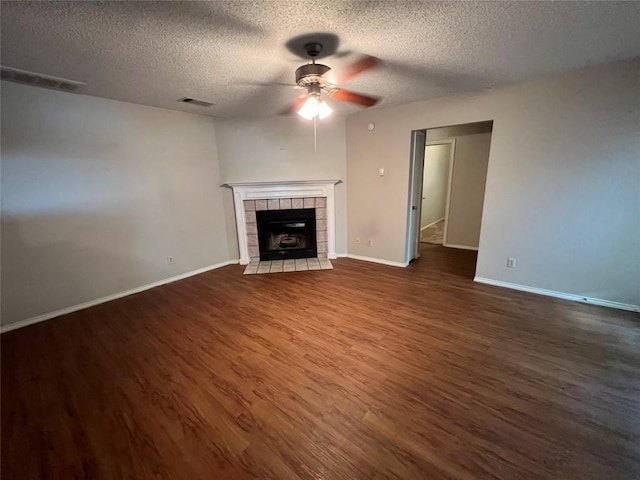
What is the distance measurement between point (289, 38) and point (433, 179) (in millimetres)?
5715

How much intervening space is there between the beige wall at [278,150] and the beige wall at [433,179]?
293 centimetres

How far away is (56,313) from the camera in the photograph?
2.96 meters

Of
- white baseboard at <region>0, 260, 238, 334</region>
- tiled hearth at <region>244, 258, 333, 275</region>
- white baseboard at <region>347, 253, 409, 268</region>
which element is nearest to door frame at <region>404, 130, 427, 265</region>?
white baseboard at <region>347, 253, 409, 268</region>

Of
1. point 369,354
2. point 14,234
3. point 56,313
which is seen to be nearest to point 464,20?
point 369,354

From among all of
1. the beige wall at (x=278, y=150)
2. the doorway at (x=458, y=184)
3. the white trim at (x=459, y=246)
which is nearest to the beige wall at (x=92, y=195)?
the beige wall at (x=278, y=150)

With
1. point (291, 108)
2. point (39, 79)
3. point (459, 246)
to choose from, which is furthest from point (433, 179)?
point (39, 79)

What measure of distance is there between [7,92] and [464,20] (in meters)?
3.98

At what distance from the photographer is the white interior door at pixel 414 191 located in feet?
12.8

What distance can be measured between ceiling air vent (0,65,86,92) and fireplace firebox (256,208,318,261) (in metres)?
2.59

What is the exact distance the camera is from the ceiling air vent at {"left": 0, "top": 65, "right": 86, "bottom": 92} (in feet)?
7.47

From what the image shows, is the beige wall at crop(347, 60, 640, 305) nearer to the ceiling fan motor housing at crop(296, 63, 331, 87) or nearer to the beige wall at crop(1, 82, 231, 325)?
the ceiling fan motor housing at crop(296, 63, 331, 87)

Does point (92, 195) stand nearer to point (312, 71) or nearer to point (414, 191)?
point (312, 71)

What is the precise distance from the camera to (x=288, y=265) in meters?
4.43

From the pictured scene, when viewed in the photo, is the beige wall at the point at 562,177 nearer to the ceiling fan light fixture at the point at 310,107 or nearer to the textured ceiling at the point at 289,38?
the textured ceiling at the point at 289,38
